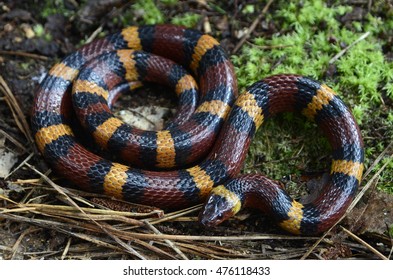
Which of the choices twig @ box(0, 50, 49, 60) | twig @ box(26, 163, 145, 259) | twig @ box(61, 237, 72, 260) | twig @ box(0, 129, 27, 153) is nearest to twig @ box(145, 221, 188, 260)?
twig @ box(26, 163, 145, 259)

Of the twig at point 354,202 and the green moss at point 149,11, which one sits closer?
the twig at point 354,202

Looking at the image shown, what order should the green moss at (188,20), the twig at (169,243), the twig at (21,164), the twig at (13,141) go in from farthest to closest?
the green moss at (188,20), the twig at (13,141), the twig at (21,164), the twig at (169,243)

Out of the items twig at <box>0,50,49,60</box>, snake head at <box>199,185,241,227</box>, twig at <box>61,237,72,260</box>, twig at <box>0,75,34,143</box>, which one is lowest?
twig at <box>61,237,72,260</box>

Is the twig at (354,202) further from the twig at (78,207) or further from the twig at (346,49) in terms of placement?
the twig at (78,207)

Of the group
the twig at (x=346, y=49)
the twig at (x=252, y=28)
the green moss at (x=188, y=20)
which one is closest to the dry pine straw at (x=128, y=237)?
the twig at (x=346, y=49)

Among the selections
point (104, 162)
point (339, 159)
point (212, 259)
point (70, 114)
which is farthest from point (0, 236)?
point (339, 159)

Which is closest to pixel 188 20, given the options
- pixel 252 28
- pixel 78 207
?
pixel 252 28

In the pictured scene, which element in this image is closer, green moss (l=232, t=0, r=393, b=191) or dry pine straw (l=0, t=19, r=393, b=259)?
dry pine straw (l=0, t=19, r=393, b=259)

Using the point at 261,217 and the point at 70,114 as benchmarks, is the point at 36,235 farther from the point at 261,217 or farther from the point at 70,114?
the point at 261,217

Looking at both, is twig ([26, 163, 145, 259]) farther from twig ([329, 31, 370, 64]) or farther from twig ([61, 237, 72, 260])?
twig ([329, 31, 370, 64])
